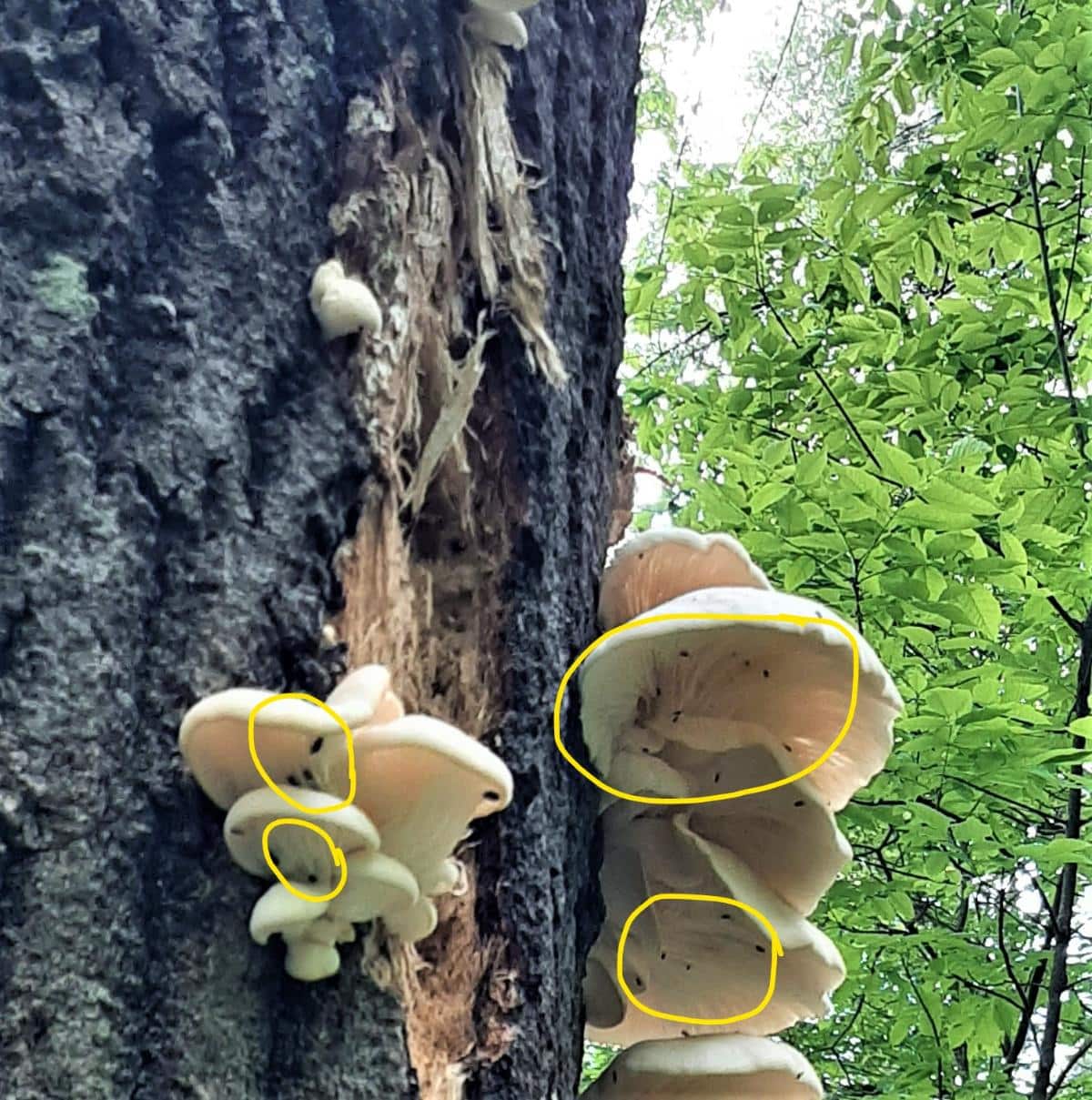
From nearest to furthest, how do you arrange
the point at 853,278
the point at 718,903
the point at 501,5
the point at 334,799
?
the point at 334,799
the point at 501,5
the point at 718,903
the point at 853,278

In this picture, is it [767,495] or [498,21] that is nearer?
[498,21]

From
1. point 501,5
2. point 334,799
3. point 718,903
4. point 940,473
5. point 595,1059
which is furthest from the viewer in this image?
point 595,1059

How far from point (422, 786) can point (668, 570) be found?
80 cm

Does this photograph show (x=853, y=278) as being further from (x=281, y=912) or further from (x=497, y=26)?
(x=281, y=912)

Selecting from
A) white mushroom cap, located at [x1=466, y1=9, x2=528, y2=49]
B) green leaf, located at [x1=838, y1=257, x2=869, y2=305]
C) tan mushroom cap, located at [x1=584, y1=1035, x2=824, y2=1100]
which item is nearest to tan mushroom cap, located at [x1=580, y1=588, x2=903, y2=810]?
tan mushroom cap, located at [x1=584, y1=1035, x2=824, y2=1100]

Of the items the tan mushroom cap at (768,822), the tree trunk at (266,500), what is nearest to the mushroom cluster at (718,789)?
the tan mushroom cap at (768,822)

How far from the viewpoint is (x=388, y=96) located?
147cm

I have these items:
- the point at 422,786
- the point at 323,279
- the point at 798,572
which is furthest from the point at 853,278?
the point at 422,786

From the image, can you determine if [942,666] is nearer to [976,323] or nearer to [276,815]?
[976,323]

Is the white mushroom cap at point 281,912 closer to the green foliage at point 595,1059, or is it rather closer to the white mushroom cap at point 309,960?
the white mushroom cap at point 309,960

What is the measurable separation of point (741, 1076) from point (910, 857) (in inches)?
106

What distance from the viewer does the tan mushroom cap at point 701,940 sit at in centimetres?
169

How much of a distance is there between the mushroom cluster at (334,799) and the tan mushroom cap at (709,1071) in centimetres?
67

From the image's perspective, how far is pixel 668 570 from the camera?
1.79 m
